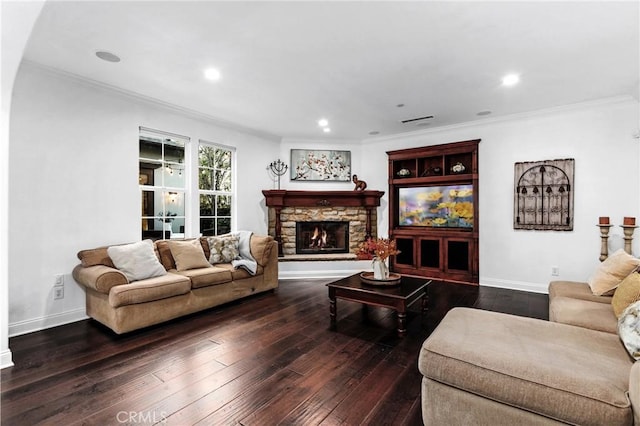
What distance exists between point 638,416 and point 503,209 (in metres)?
4.13

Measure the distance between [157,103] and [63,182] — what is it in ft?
4.94

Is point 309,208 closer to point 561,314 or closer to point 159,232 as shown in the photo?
point 159,232

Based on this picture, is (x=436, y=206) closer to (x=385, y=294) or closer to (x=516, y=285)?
(x=516, y=285)

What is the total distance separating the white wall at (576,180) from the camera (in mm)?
4016

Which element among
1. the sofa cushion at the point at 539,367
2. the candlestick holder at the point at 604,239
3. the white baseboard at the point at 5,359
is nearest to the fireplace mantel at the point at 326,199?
the candlestick holder at the point at 604,239

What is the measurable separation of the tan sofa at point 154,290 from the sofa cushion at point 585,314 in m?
3.32

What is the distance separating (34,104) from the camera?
3.13 m

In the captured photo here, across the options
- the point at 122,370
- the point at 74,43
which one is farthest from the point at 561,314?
the point at 74,43

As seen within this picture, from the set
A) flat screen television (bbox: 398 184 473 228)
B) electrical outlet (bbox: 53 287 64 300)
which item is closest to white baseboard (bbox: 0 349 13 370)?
electrical outlet (bbox: 53 287 64 300)

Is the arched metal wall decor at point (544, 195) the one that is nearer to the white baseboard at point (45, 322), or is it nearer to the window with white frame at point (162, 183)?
the window with white frame at point (162, 183)

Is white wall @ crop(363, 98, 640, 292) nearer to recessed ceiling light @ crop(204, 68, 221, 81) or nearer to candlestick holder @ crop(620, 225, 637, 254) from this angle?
candlestick holder @ crop(620, 225, 637, 254)

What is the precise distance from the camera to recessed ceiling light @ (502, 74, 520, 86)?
3.35m

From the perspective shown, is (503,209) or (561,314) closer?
(561,314)

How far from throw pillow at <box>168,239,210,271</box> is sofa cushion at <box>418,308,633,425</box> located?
Result: 3.02 meters
